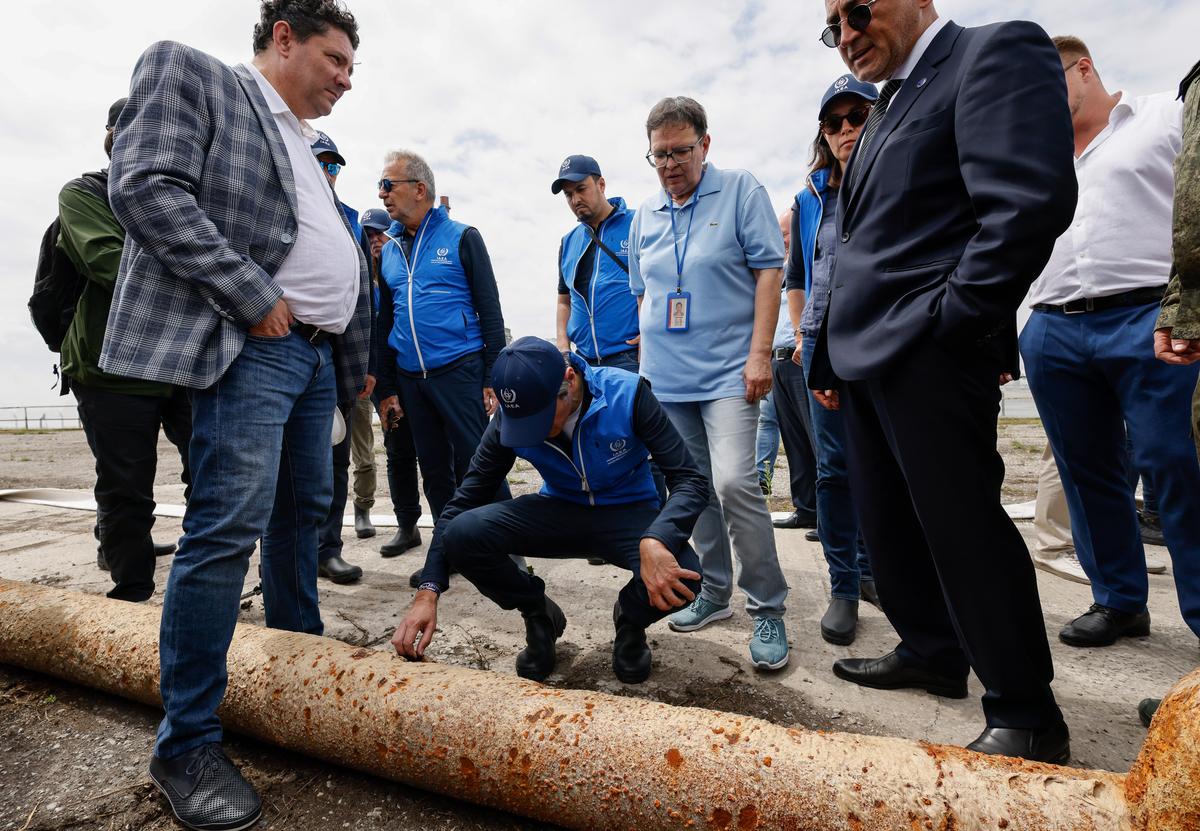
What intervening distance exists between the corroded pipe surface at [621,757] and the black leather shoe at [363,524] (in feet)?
8.01

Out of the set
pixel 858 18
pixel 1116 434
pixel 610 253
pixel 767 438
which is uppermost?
pixel 858 18

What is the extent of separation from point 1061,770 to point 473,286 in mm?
3101

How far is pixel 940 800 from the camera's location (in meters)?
1.16

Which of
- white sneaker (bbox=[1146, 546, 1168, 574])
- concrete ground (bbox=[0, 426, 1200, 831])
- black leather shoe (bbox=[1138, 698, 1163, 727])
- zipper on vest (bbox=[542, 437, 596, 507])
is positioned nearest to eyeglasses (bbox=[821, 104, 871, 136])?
zipper on vest (bbox=[542, 437, 596, 507])

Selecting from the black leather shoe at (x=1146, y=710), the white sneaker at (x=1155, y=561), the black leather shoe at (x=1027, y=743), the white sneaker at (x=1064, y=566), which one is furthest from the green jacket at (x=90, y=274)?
the white sneaker at (x=1155, y=561)

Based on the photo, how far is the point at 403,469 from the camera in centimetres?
407

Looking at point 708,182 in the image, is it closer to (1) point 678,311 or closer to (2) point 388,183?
(1) point 678,311

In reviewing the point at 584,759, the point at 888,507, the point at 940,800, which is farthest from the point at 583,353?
the point at 940,800

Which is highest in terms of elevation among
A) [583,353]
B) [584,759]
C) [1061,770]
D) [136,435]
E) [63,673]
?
[583,353]

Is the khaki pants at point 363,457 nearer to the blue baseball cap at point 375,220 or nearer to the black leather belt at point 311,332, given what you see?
the blue baseball cap at point 375,220

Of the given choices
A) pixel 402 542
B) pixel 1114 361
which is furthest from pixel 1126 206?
pixel 402 542

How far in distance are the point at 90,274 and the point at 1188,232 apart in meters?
3.61

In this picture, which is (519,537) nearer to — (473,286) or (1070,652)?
(473,286)

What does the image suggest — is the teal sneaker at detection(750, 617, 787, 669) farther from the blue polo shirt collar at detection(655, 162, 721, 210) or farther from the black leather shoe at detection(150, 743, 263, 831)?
the blue polo shirt collar at detection(655, 162, 721, 210)
